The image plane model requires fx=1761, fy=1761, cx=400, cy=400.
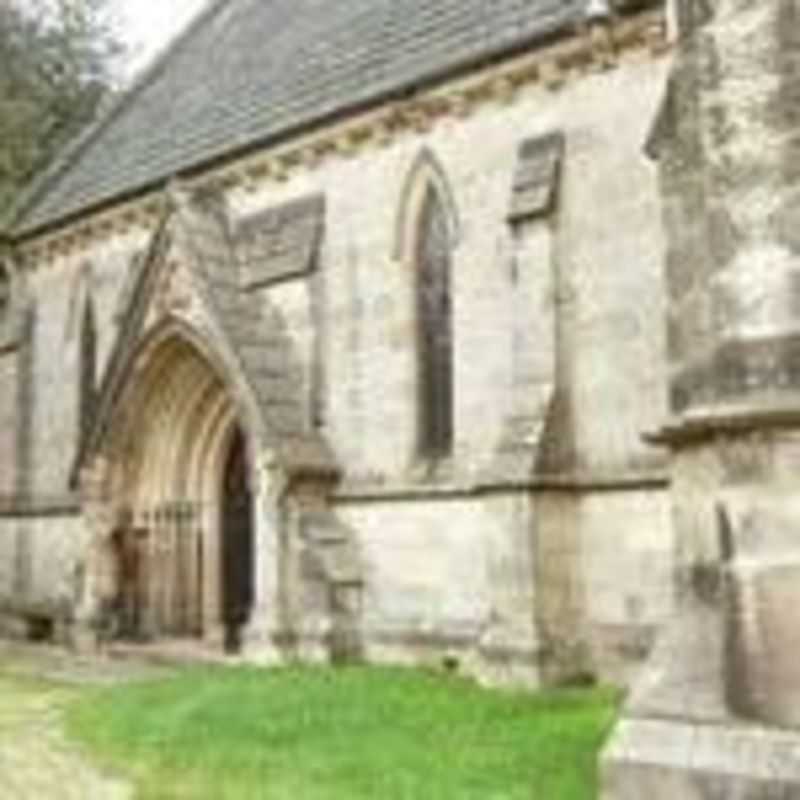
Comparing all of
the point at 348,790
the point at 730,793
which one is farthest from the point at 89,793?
the point at 730,793

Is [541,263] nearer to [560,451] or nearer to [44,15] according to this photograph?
[560,451]

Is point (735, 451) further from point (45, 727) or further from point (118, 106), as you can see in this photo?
point (118, 106)

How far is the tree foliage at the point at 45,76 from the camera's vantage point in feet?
129

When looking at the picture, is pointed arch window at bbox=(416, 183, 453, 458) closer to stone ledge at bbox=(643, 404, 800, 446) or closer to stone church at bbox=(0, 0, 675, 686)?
stone church at bbox=(0, 0, 675, 686)

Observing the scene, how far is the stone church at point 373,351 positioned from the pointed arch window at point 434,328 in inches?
1.9

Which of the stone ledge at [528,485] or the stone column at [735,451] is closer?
the stone column at [735,451]

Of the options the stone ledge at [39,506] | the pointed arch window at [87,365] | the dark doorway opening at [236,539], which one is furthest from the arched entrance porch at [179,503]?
the pointed arch window at [87,365]

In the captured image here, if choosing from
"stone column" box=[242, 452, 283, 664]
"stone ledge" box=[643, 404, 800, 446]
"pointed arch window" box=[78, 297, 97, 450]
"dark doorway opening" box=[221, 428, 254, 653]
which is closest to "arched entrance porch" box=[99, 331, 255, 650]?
"dark doorway opening" box=[221, 428, 254, 653]

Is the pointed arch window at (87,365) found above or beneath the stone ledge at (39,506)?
above

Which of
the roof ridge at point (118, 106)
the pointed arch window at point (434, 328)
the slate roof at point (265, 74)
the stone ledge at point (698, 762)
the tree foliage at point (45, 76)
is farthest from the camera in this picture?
the tree foliage at point (45, 76)

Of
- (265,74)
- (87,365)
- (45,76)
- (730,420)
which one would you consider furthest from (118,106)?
(730,420)

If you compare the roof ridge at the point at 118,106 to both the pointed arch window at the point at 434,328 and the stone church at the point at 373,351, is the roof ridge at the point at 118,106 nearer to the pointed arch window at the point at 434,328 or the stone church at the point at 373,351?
the stone church at the point at 373,351

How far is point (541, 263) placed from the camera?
17.8 m

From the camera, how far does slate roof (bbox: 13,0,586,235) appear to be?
1967 centimetres
